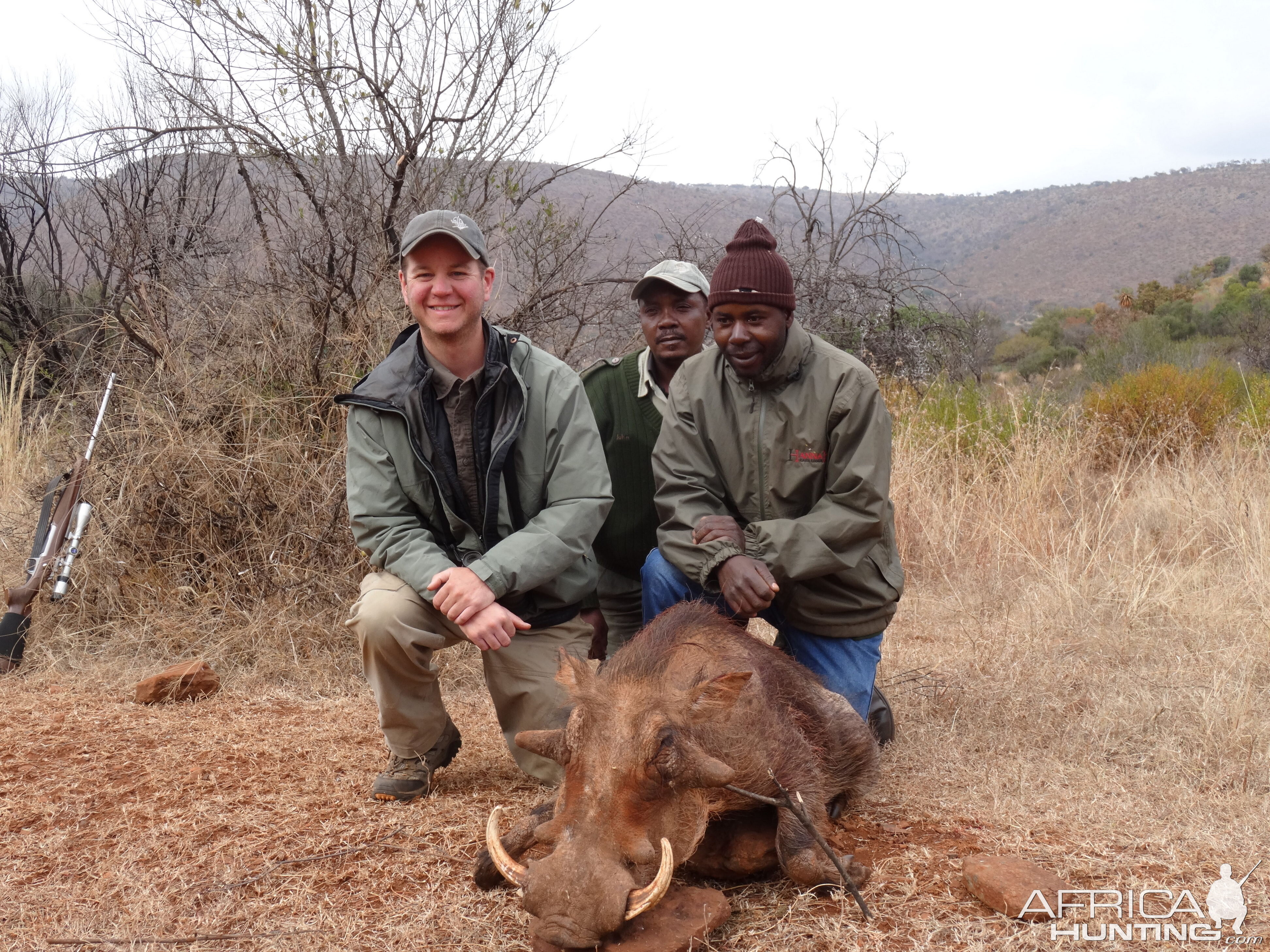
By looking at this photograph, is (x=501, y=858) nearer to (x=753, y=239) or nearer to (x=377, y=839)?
(x=377, y=839)

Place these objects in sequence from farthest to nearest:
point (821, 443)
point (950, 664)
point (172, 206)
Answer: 1. point (172, 206)
2. point (950, 664)
3. point (821, 443)

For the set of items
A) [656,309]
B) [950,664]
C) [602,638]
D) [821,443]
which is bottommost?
[950,664]

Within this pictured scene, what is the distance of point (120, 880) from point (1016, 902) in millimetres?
2426

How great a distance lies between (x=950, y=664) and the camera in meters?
4.99

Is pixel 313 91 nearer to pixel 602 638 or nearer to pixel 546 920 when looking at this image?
pixel 602 638

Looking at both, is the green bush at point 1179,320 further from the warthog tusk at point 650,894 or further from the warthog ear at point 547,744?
the warthog tusk at point 650,894

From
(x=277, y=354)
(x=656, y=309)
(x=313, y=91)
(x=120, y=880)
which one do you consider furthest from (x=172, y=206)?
(x=120, y=880)

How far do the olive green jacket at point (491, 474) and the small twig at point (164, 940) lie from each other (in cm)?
122

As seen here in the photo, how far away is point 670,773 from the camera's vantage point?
94.0 inches

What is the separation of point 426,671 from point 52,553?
3.02 m

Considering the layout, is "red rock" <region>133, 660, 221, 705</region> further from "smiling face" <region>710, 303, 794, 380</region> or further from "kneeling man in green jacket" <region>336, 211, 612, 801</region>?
"smiling face" <region>710, 303, 794, 380</region>

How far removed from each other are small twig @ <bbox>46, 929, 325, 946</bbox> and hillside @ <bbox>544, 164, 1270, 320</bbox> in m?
30.0

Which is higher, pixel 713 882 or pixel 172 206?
pixel 172 206

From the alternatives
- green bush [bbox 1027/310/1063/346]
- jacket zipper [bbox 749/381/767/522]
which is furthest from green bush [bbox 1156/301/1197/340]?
jacket zipper [bbox 749/381/767/522]
